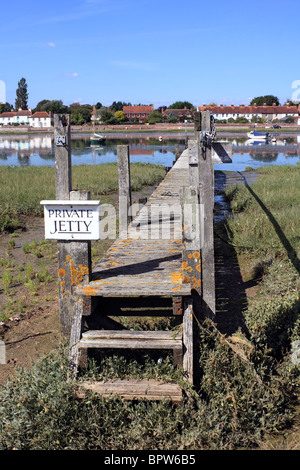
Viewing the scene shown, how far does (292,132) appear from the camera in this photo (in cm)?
9669

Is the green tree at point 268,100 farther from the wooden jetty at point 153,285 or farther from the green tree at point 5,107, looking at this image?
the wooden jetty at point 153,285

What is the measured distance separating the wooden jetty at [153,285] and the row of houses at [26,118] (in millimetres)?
Result: 116695

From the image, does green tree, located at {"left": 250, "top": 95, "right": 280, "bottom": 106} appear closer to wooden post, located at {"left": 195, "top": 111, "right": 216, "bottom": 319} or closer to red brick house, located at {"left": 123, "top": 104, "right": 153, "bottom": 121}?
red brick house, located at {"left": 123, "top": 104, "right": 153, "bottom": 121}

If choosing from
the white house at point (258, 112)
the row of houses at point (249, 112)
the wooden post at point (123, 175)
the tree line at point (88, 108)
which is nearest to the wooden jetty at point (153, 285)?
the wooden post at point (123, 175)

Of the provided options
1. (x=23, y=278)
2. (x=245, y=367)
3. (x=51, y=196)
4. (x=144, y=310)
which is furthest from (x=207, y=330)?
(x=51, y=196)

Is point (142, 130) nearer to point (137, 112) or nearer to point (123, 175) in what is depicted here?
point (137, 112)

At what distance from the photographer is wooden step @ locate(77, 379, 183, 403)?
12.5 feet

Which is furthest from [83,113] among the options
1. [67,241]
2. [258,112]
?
[67,241]

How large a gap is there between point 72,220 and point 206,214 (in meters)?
1.38

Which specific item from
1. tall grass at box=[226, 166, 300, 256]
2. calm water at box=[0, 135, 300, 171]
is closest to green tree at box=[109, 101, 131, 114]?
calm water at box=[0, 135, 300, 171]
